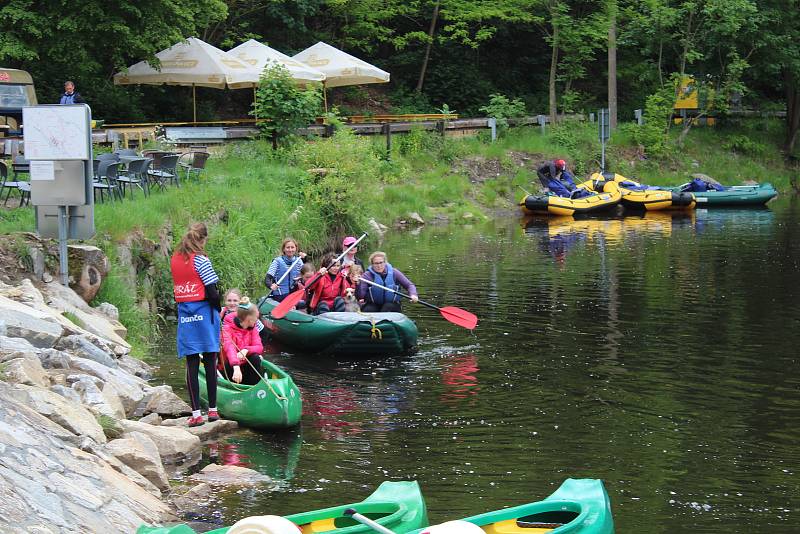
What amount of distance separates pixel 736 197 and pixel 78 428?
29.0 m

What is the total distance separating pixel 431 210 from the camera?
3006 centimetres

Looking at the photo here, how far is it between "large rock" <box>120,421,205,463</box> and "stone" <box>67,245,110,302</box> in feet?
13.9

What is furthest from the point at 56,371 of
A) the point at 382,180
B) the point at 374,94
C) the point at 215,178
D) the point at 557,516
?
the point at 374,94

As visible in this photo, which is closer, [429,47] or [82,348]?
[82,348]

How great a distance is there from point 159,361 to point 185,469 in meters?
4.20

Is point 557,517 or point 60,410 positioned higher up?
point 60,410

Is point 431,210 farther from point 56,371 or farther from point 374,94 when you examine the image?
point 56,371

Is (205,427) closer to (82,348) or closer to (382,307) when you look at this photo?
(82,348)

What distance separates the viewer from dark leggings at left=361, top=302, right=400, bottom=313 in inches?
561

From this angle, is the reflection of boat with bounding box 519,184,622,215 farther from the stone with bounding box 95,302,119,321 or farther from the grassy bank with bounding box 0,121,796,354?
the stone with bounding box 95,302,119,321

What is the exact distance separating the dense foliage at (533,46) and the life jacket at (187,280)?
2249 centimetres

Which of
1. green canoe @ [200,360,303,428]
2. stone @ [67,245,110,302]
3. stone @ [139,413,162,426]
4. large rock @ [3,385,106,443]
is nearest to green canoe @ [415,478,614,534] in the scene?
large rock @ [3,385,106,443]

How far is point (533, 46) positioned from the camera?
4234 cm

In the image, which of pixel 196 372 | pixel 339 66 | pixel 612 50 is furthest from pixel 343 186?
pixel 612 50
